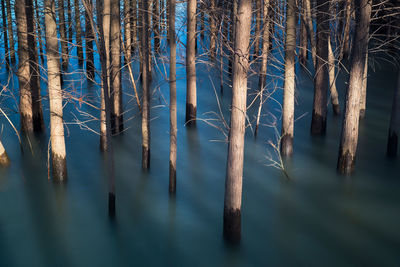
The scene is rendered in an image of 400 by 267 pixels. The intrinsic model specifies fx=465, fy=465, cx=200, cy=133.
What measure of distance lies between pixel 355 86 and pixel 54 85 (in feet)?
23.3

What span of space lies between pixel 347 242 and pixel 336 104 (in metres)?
9.32

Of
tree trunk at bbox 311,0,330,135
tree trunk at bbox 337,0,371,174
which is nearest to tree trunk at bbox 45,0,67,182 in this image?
tree trunk at bbox 337,0,371,174

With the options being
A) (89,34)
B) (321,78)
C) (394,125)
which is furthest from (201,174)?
(89,34)

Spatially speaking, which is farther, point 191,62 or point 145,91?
point 191,62

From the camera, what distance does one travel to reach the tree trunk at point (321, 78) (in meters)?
14.1

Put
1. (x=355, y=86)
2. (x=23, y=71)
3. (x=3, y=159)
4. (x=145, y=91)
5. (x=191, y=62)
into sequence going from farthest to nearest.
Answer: (x=191, y=62), (x=23, y=71), (x=3, y=159), (x=355, y=86), (x=145, y=91)

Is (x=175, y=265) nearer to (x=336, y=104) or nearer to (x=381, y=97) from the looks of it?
(x=336, y=104)

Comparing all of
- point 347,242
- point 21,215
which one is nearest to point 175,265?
point 347,242

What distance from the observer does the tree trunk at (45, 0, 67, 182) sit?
10203 millimetres

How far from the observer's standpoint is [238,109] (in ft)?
24.8

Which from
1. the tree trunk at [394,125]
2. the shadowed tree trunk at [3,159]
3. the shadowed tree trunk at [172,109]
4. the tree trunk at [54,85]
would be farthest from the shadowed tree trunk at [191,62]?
the tree trunk at [394,125]

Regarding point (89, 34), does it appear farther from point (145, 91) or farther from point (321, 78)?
point (321, 78)

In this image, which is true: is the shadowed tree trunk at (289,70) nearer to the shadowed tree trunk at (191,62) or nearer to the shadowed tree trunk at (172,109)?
the shadowed tree trunk at (191,62)

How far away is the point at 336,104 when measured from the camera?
17.5 metres
